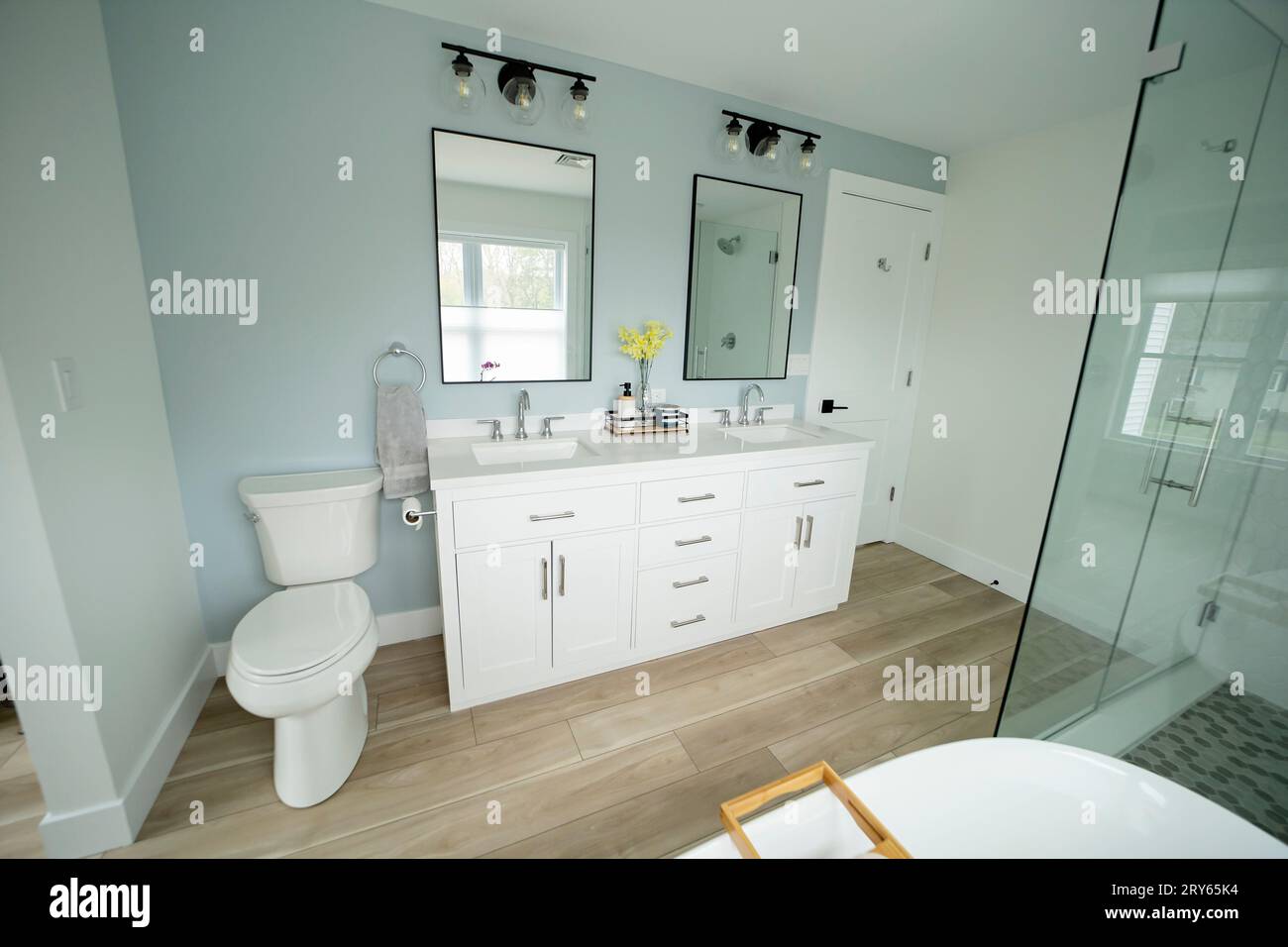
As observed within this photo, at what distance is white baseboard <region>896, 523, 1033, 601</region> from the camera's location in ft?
9.46

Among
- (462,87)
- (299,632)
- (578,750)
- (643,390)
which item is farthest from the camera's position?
(643,390)

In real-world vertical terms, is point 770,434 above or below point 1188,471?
below

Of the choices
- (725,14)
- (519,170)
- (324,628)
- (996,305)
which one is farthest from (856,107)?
(324,628)

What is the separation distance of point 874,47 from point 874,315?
1.42m

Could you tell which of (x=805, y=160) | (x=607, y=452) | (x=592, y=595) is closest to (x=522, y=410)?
(x=607, y=452)

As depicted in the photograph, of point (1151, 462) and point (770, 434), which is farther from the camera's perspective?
point (770, 434)

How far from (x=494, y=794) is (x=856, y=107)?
10.8ft

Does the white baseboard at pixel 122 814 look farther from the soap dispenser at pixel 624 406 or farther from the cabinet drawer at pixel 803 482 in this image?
the cabinet drawer at pixel 803 482

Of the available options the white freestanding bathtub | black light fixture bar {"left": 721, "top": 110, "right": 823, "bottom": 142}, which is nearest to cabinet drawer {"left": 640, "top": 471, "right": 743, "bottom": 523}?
the white freestanding bathtub

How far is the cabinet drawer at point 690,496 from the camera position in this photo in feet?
6.68

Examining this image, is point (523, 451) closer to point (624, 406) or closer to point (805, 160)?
point (624, 406)

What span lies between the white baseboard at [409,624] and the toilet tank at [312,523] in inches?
16.9

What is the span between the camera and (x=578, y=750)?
176 centimetres
